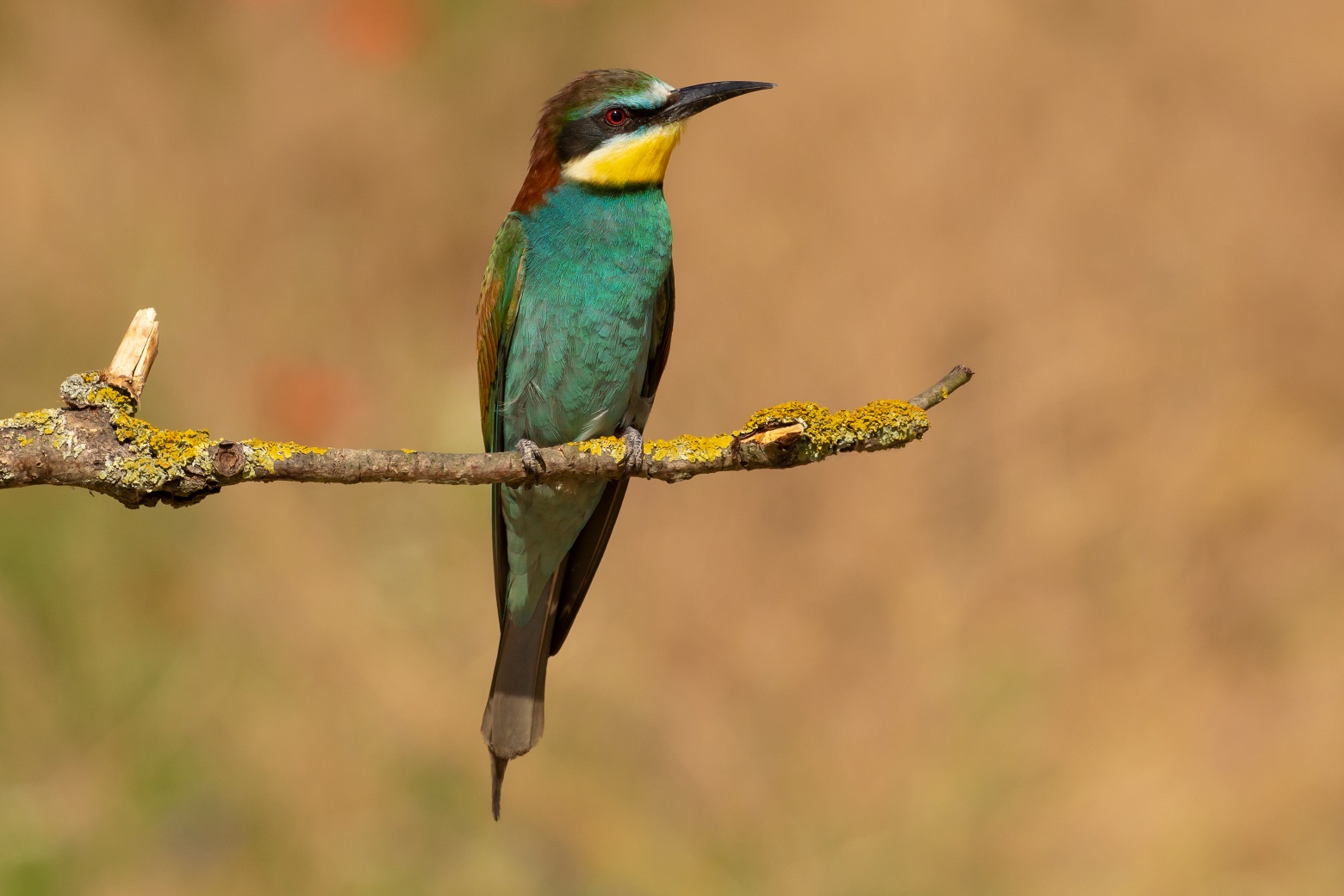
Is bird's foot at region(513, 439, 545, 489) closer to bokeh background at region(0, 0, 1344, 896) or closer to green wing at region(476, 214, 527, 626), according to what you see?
green wing at region(476, 214, 527, 626)

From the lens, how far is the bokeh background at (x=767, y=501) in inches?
145

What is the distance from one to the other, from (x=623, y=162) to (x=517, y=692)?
3.79 ft

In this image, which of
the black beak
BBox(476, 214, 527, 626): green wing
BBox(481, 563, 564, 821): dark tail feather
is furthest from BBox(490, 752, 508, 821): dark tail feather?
the black beak

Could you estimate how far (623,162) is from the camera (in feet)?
8.63

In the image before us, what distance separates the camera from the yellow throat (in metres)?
2.63

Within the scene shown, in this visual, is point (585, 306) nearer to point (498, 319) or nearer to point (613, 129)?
point (498, 319)

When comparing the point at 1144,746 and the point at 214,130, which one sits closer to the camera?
the point at 1144,746

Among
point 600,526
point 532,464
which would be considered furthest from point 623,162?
point 532,464

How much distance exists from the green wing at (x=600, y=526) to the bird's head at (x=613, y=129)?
24cm

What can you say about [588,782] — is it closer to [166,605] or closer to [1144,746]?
[166,605]

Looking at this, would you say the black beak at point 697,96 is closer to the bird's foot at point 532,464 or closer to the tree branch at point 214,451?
the bird's foot at point 532,464

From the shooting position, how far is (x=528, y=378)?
8.53 ft

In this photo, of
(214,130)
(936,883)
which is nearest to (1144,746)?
(936,883)

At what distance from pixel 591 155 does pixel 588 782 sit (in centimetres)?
202
